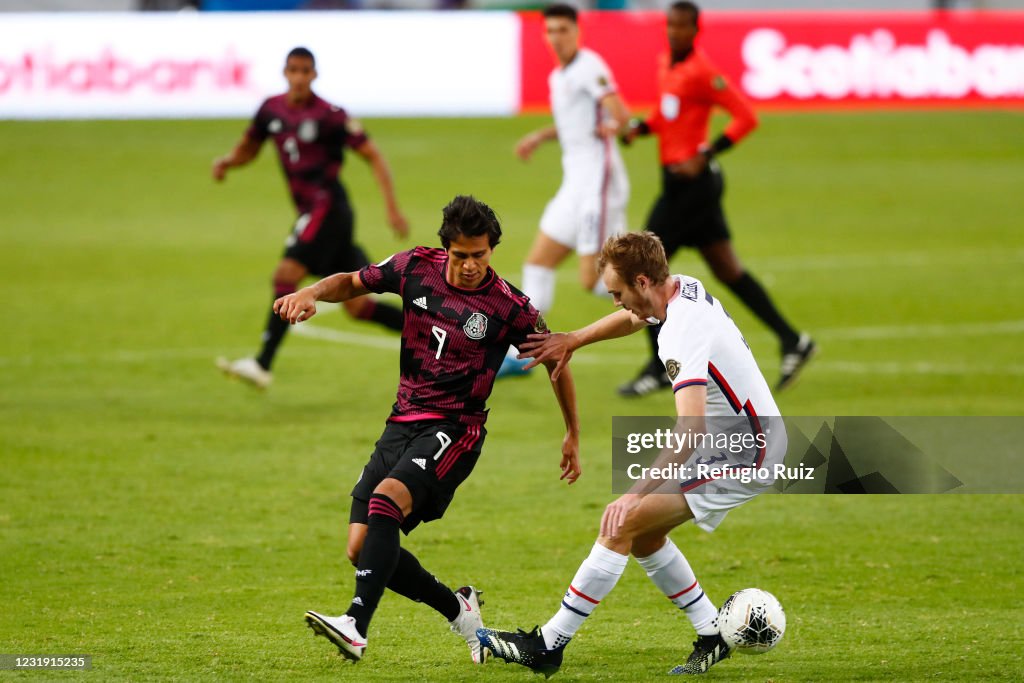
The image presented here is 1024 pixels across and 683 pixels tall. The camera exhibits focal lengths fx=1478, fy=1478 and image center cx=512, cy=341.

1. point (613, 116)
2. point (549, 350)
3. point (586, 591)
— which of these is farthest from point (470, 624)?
point (613, 116)

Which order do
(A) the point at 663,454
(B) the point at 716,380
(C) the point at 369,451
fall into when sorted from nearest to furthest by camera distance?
(A) the point at 663,454, (B) the point at 716,380, (C) the point at 369,451

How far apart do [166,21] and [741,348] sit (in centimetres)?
2150

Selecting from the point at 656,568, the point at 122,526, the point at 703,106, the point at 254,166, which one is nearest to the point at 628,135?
the point at 703,106

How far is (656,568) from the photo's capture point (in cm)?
576

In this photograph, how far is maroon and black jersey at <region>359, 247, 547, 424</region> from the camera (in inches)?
229

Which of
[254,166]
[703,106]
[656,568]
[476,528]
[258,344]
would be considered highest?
[703,106]

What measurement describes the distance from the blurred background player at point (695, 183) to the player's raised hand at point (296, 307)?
17.5 feet

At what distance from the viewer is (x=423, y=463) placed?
18.5 feet

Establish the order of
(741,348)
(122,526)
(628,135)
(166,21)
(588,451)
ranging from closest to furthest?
(741,348) → (122,526) → (588,451) → (628,135) → (166,21)

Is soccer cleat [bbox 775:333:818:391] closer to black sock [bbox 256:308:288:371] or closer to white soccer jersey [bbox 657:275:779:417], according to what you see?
black sock [bbox 256:308:288:371]

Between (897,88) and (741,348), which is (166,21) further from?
(741,348)

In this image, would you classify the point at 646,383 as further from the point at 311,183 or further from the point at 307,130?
the point at 307,130

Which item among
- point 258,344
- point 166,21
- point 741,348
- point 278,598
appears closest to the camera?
point 741,348

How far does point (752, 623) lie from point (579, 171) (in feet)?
18.9
